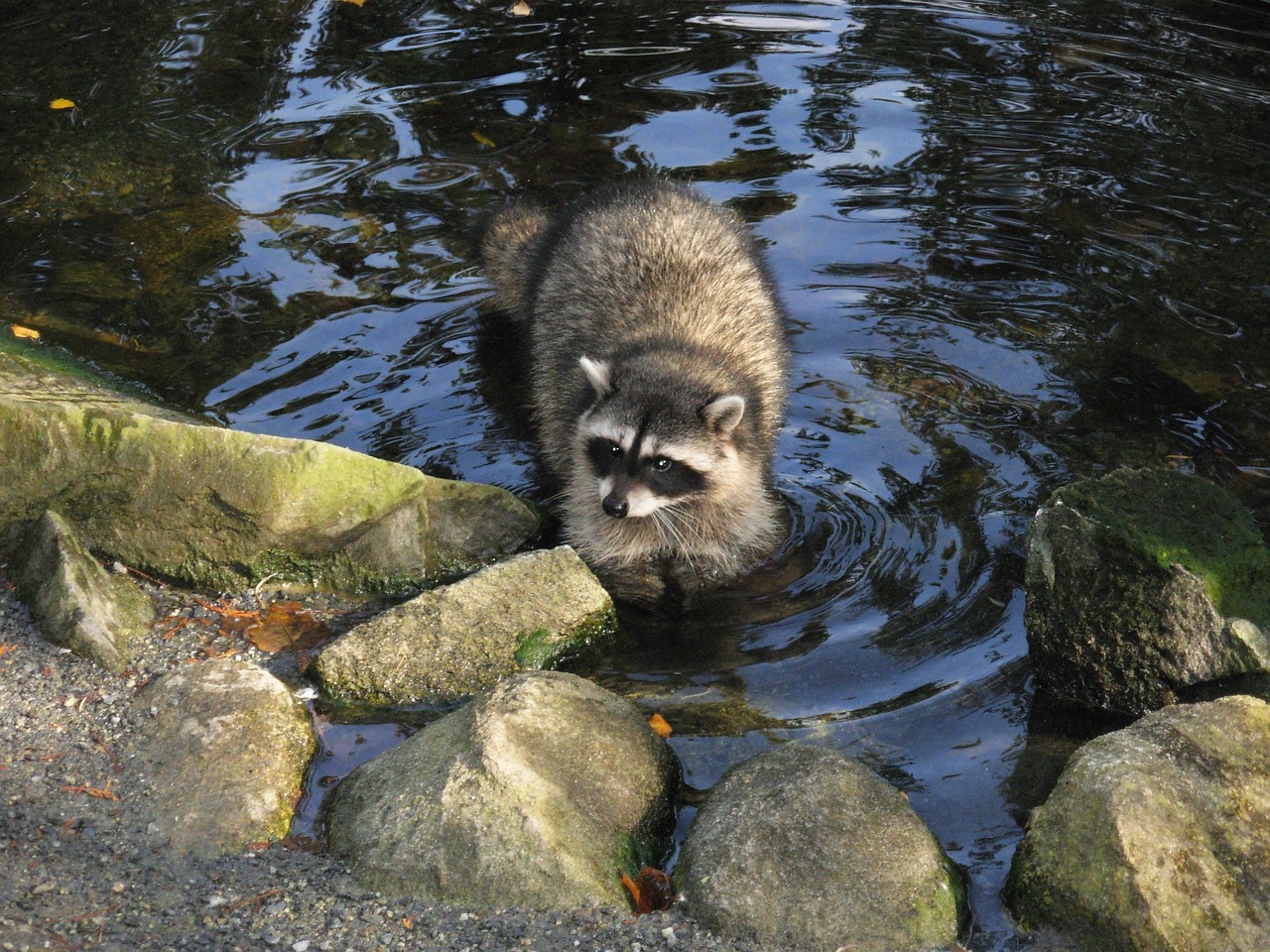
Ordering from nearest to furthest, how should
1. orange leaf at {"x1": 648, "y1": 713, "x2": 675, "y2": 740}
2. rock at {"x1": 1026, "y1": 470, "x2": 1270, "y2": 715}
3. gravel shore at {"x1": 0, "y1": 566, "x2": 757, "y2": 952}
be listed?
gravel shore at {"x1": 0, "y1": 566, "x2": 757, "y2": 952}
rock at {"x1": 1026, "y1": 470, "x2": 1270, "y2": 715}
orange leaf at {"x1": 648, "y1": 713, "x2": 675, "y2": 740}

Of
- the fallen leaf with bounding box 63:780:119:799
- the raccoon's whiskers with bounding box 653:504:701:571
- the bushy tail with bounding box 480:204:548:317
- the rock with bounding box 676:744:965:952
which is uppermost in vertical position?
the rock with bounding box 676:744:965:952

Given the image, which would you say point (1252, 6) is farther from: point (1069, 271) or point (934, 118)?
point (1069, 271)

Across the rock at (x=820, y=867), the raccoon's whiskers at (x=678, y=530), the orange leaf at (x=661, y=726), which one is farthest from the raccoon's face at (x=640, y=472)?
the rock at (x=820, y=867)

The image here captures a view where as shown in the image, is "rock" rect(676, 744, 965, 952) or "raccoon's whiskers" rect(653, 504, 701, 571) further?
"raccoon's whiskers" rect(653, 504, 701, 571)

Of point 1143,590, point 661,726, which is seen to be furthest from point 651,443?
point 1143,590

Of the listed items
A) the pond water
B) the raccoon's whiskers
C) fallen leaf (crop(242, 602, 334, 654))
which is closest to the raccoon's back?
the pond water

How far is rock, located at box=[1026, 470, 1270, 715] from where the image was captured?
3588 millimetres

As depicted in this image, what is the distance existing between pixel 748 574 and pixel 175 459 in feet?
6.66

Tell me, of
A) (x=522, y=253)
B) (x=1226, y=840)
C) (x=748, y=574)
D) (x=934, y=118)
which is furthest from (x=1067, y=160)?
(x=1226, y=840)

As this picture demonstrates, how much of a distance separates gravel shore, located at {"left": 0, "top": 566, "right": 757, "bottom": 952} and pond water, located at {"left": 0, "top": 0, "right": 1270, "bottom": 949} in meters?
0.82

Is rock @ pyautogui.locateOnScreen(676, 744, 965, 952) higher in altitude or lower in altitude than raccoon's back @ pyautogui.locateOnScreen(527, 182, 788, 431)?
higher

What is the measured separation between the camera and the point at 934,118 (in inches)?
315

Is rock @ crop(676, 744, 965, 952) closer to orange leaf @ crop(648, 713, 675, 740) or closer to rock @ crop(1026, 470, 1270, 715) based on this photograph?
orange leaf @ crop(648, 713, 675, 740)

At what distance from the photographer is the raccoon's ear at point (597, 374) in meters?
4.78
